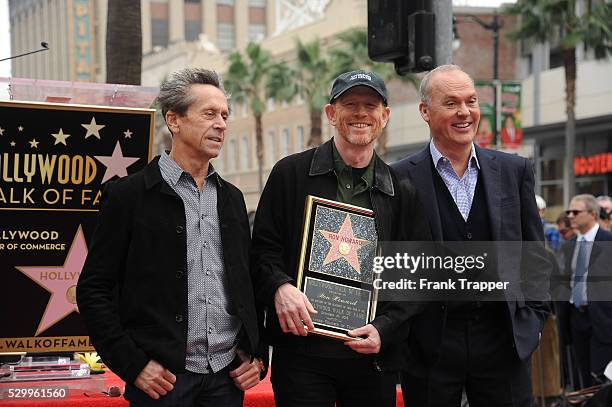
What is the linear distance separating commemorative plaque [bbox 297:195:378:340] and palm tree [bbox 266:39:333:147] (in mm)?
42546

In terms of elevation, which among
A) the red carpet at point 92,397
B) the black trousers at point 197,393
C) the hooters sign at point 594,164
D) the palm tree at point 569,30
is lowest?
the red carpet at point 92,397

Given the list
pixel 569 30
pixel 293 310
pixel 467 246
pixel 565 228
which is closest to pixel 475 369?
pixel 467 246

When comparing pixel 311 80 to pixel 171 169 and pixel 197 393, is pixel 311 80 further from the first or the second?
pixel 197 393

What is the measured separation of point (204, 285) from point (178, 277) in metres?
0.11

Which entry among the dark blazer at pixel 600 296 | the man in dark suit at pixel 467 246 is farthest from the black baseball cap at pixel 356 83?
the dark blazer at pixel 600 296

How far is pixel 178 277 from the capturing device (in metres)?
3.69

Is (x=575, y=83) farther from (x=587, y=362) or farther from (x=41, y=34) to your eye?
(x=41, y=34)

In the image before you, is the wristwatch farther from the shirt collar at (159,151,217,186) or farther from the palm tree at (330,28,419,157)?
the palm tree at (330,28,419,157)

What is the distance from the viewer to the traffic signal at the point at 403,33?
6262 millimetres

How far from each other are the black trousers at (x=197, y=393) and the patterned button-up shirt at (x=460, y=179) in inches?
48.1

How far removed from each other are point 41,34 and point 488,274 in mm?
107347

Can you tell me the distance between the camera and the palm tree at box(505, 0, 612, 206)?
106ft

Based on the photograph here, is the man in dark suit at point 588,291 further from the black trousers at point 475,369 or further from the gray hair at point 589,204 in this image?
the black trousers at point 475,369

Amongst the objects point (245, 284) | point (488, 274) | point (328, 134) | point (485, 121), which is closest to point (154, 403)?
point (245, 284)
